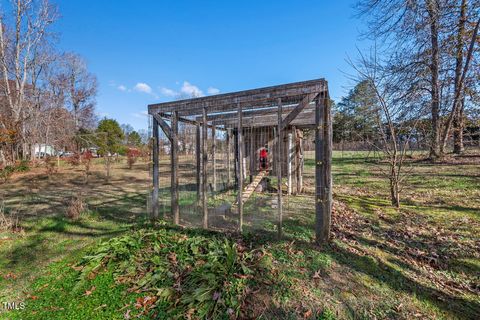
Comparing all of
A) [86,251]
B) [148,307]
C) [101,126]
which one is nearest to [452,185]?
[148,307]

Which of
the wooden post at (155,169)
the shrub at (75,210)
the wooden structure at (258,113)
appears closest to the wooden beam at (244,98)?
the wooden structure at (258,113)

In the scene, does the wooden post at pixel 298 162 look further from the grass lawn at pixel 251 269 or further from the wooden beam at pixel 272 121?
the grass lawn at pixel 251 269

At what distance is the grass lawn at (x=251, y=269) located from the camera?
2.56m

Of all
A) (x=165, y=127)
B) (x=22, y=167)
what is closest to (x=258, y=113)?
(x=165, y=127)

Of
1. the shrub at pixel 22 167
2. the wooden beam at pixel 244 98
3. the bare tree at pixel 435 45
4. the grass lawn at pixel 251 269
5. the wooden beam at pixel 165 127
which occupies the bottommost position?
the grass lawn at pixel 251 269

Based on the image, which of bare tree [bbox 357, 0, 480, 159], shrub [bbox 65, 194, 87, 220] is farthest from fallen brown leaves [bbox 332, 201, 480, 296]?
shrub [bbox 65, 194, 87, 220]

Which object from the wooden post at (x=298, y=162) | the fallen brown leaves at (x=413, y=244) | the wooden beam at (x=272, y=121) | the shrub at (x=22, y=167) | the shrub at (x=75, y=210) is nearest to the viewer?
the fallen brown leaves at (x=413, y=244)

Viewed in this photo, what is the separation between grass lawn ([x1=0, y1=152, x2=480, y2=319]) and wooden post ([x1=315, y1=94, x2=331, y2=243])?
0.34 meters

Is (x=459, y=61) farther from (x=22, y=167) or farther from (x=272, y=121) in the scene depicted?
(x=22, y=167)

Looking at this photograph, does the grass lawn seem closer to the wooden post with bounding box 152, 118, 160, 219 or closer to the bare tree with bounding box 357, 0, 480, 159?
the wooden post with bounding box 152, 118, 160, 219

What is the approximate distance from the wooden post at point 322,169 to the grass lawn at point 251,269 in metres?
0.34

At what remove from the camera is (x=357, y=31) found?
235 inches

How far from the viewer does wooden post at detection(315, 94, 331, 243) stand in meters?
3.71

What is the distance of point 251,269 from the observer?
306cm
